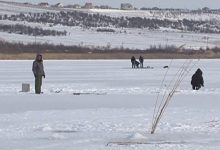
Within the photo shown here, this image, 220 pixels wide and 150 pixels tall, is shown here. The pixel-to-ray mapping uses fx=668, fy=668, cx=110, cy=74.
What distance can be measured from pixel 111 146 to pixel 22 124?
2.66 metres

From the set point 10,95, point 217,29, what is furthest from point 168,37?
point 10,95

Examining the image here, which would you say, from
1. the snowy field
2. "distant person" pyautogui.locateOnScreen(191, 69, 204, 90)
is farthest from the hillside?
the snowy field

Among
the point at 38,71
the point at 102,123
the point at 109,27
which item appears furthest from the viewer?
the point at 109,27

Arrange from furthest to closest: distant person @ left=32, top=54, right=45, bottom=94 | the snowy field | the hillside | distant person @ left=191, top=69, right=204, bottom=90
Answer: the hillside < distant person @ left=191, top=69, right=204, bottom=90 < distant person @ left=32, top=54, right=45, bottom=94 < the snowy field

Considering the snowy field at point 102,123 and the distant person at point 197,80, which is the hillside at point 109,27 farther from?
the snowy field at point 102,123

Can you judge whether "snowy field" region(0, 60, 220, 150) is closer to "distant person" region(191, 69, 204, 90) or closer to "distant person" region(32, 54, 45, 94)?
"distant person" region(32, 54, 45, 94)

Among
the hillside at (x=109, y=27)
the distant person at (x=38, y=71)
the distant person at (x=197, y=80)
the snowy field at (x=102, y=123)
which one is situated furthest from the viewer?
the hillside at (x=109, y=27)

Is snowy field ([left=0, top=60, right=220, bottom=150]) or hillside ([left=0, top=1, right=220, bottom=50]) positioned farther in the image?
hillside ([left=0, top=1, right=220, bottom=50])

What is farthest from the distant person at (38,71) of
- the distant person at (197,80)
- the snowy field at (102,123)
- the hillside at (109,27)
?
the hillside at (109,27)

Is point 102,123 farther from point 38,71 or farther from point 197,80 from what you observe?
point 197,80

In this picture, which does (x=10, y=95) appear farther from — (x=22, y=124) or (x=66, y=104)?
(x=22, y=124)

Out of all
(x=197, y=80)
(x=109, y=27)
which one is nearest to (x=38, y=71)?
(x=197, y=80)

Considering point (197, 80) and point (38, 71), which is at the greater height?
point (38, 71)

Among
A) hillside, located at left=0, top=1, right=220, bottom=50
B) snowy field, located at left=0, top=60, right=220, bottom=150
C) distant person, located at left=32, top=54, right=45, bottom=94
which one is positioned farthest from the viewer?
hillside, located at left=0, top=1, right=220, bottom=50
